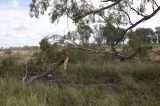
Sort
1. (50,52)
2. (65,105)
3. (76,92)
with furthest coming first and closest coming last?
(50,52)
(76,92)
(65,105)

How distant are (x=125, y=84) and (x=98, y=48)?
1765 millimetres

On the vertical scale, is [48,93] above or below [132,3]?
below

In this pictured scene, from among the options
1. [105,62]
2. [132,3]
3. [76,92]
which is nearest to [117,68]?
[105,62]

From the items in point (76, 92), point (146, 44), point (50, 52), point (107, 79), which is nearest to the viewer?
point (76, 92)

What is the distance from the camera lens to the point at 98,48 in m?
14.0

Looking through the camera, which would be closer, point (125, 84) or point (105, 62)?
point (125, 84)

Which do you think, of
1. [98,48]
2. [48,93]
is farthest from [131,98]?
[98,48]

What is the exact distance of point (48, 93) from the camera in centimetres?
1102

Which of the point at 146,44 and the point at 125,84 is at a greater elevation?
the point at 146,44

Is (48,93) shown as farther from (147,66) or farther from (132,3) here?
(147,66)

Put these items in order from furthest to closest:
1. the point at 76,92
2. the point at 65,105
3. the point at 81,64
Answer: the point at 81,64 < the point at 76,92 < the point at 65,105

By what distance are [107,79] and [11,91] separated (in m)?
4.64

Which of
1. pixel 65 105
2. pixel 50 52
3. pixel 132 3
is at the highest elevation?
pixel 132 3

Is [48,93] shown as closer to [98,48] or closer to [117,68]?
[98,48]
